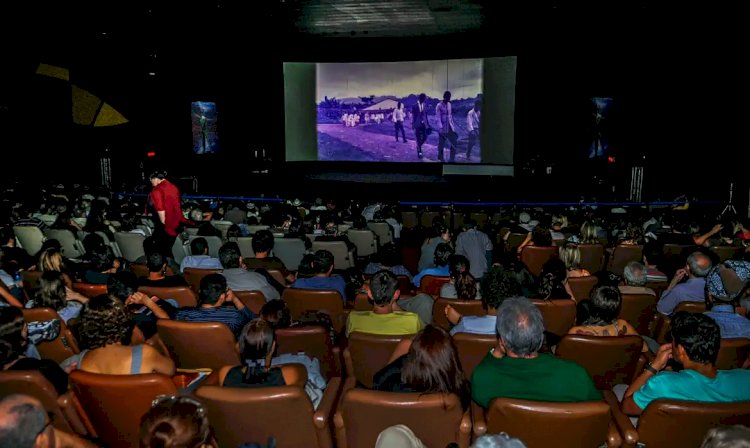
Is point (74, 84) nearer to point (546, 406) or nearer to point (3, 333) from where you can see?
point (3, 333)

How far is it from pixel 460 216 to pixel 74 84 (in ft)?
45.9

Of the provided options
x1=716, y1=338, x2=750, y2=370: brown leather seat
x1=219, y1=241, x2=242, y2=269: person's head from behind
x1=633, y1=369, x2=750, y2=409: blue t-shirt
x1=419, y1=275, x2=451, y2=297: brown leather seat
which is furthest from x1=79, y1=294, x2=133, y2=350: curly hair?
x1=716, y1=338, x2=750, y2=370: brown leather seat

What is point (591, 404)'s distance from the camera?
2586 millimetres

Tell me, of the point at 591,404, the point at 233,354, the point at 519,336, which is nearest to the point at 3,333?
the point at 233,354

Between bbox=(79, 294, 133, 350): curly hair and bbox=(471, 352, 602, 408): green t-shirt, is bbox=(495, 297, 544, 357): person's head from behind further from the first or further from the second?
bbox=(79, 294, 133, 350): curly hair

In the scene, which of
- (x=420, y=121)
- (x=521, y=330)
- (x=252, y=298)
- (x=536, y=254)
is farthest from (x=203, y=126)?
(x=521, y=330)

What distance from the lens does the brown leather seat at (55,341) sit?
13.3 feet

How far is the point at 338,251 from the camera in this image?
8.30m

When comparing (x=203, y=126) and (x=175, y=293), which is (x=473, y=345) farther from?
(x=203, y=126)

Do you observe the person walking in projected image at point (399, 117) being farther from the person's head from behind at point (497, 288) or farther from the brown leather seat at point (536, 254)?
the person's head from behind at point (497, 288)

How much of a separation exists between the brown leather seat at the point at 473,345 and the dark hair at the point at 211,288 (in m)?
1.78

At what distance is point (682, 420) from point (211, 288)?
123 inches

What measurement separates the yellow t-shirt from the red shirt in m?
4.95

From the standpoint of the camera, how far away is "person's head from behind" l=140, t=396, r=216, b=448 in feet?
6.48
